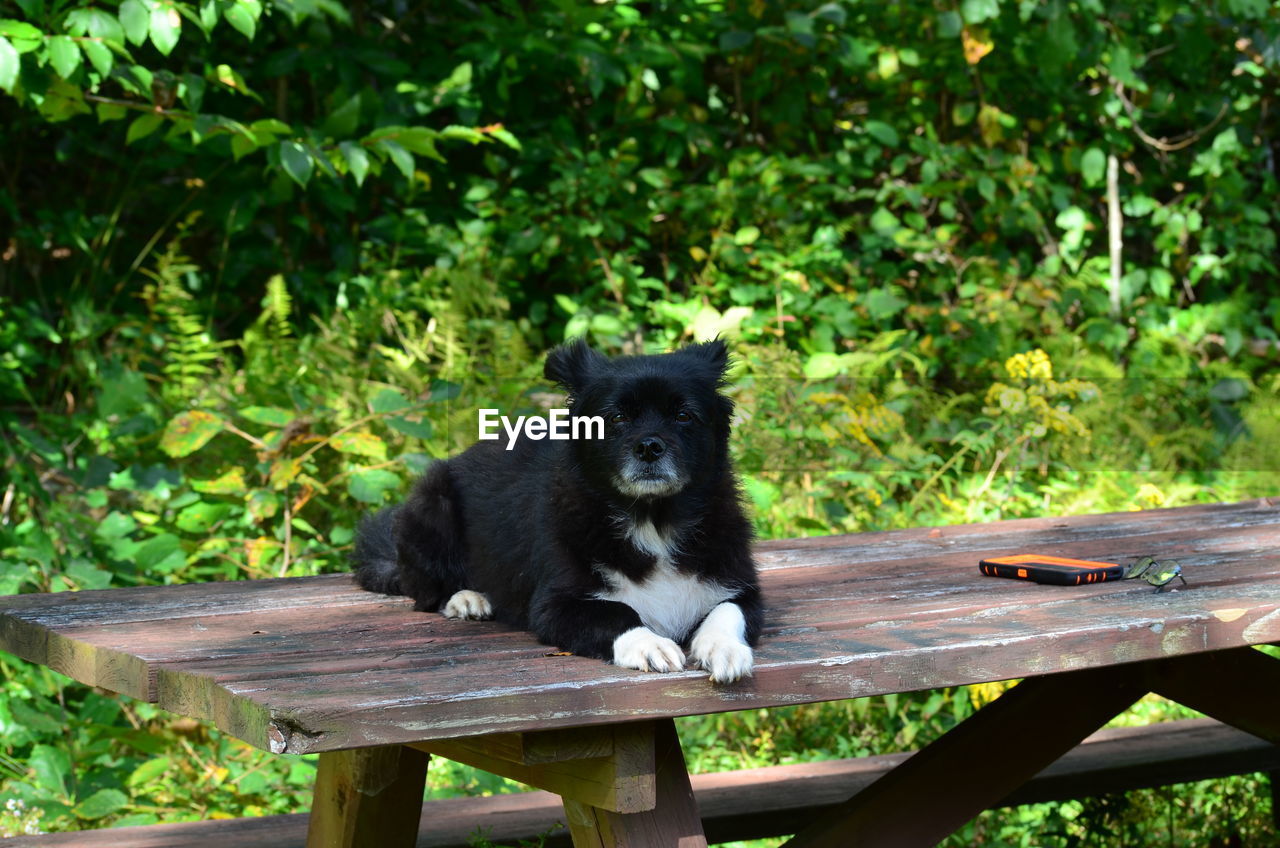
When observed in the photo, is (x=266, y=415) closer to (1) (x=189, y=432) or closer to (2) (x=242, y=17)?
(1) (x=189, y=432)

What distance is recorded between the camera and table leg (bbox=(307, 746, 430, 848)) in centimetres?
263

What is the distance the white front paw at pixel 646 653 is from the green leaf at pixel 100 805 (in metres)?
2.27

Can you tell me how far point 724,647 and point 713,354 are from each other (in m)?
0.91

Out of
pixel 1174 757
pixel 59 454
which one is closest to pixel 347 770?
pixel 1174 757

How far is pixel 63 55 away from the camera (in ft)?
12.9

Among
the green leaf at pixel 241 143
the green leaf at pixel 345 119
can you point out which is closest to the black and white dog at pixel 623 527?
the green leaf at pixel 241 143

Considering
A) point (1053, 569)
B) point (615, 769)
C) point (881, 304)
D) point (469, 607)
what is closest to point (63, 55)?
point (469, 607)

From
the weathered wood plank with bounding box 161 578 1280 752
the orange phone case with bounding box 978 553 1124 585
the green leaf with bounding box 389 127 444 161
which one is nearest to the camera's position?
the weathered wood plank with bounding box 161 578 1280 752

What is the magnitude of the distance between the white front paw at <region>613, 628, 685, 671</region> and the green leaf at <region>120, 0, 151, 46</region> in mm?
2843

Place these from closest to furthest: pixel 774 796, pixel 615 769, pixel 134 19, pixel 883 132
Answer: pixel 615 769
pixel 774 796
pixel 134 19
pixel 883 132

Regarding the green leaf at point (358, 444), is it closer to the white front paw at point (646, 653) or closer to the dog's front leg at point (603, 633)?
the dog's front leg at point (603, 633)

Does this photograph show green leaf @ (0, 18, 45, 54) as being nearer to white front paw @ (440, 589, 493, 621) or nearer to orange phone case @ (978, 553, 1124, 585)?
white front paw @ (440, 589, 493, 621)

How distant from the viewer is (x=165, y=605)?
2805 mm

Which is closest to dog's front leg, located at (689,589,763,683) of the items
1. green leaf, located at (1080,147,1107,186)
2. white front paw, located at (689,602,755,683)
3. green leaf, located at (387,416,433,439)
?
white front paw, located at (689,602,755,683)
